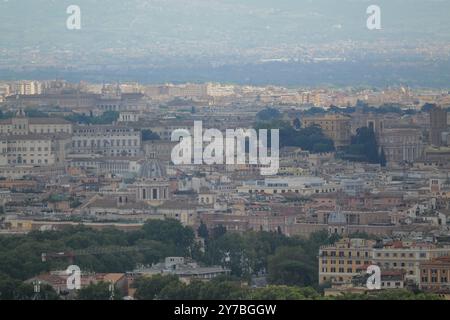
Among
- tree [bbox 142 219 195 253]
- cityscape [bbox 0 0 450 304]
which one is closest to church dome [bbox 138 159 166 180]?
cityscape [bbox 0 0 450 304]

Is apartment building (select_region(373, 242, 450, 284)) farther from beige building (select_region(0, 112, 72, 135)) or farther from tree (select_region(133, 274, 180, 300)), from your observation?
beige building (select_region(0, 112, 72, 135))

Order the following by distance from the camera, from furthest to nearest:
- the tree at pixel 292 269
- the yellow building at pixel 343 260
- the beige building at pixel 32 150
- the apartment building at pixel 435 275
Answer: the beige building at pixel 32 150 < the yellow building at pixel 343 260 < the tree at pixel 292 269 < the apartment building at pixel 435 275

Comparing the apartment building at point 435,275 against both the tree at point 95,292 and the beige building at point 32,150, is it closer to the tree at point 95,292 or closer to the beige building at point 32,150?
the tree at point 95,292

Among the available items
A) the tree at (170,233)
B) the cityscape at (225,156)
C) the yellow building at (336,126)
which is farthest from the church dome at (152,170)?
the yellow building at (336,126)

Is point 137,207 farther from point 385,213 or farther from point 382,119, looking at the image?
point 382,119

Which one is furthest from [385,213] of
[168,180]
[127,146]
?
[127,146]

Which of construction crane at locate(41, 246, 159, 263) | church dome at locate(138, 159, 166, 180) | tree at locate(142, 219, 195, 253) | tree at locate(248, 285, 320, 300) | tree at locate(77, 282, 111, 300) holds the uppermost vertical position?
tree at locate(248, 285, 320, 300)
